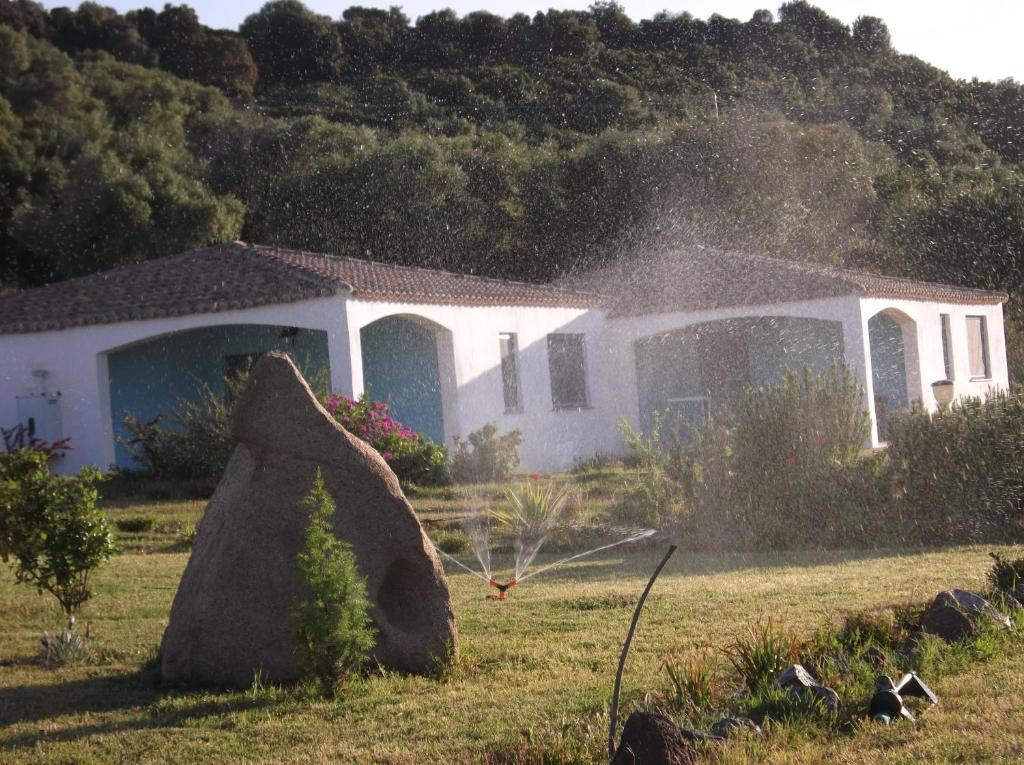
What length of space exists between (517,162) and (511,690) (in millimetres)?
32272

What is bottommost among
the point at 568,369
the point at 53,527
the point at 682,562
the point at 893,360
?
the point at 682,562

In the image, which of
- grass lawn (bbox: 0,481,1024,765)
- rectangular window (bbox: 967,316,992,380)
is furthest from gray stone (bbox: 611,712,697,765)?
rectangular window (bbox: 967,316,992,380)

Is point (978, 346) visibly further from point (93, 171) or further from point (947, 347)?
point (93, 171)

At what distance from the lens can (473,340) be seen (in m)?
21.5

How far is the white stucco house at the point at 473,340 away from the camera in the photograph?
1970 centimetres

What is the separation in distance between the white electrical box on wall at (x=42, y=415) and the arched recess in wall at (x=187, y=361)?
0.89m

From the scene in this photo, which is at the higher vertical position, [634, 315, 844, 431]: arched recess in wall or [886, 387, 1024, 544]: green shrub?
[634, 315, 844, 431]: arched recess in wall

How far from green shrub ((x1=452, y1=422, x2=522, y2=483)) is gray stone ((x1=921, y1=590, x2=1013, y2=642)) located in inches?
473

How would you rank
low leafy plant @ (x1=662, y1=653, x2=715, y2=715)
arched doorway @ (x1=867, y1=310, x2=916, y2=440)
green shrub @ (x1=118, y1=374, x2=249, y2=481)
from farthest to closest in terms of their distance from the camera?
1. arched doorway @ (x1=867, y1=310, x2=916, y2=440)
2. green shrub @ (x1=118, y1=374, x2=249, y2=481)
3. low leafy plant @ (x1=662, y1=653, x2=715, y2=715)

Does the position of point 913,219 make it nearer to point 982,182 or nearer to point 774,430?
point 982,182

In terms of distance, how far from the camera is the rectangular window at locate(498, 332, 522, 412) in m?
22.7

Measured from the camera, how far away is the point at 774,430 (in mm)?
12828

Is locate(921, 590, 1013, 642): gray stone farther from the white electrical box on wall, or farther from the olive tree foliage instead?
the olive tree foliage

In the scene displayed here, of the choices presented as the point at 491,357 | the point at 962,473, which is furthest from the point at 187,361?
the point at 962,473
